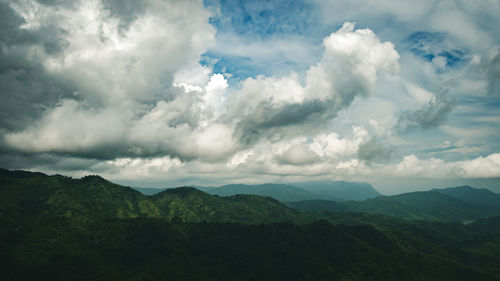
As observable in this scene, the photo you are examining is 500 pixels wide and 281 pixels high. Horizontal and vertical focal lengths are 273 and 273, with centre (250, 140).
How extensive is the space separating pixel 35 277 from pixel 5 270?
21.9 meters

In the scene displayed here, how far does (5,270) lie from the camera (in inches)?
7835

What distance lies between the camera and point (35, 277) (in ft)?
656
